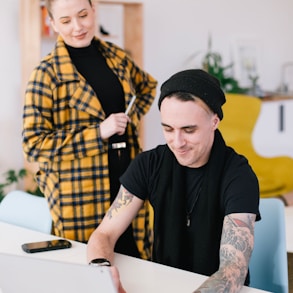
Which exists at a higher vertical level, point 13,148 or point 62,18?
point 62,18

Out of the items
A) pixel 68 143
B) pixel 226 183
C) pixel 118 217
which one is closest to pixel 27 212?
pixel 68 143

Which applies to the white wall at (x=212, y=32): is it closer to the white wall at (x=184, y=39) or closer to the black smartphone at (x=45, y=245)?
the white wall at (x=184, y=39)

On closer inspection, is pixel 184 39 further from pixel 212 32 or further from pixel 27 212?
pixel 27 212

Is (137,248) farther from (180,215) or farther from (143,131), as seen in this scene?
(143,131)

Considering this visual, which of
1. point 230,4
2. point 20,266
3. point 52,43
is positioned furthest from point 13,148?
point 20,266

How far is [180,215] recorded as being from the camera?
78.4 inches

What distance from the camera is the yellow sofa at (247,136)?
498 centimetres

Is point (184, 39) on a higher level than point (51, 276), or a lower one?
higher

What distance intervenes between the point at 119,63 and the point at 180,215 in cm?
92

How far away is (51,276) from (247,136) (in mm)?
3986

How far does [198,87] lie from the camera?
184cm

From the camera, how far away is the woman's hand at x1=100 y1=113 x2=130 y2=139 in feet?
8.02

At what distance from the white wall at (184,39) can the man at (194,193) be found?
2750 millimetres

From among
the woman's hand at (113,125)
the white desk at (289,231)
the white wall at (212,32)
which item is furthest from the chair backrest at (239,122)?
the woman's hand at (113,125)
